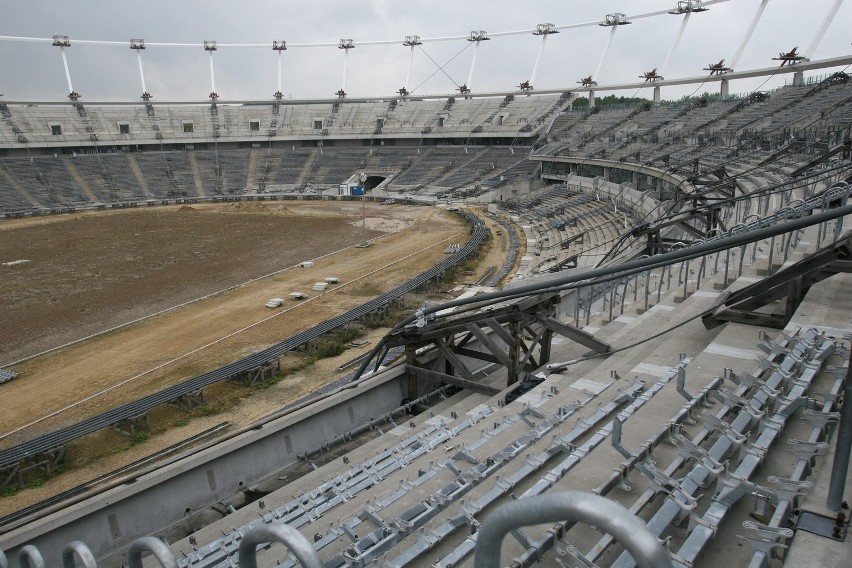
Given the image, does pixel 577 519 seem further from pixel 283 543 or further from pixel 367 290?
pixel 367 290

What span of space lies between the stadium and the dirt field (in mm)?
142

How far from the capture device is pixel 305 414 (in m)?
10.3

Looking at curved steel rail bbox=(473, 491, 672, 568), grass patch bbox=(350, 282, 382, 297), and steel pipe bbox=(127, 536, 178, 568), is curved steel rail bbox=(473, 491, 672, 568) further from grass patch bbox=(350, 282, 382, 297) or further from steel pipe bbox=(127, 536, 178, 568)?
grass patch bbox=(350, 282, 382, 297)

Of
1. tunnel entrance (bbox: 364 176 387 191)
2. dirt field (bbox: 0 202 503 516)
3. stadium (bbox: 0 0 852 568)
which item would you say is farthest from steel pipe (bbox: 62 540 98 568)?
tunnel entrance (bbox: 364 176 387 191)

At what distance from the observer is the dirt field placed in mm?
14609

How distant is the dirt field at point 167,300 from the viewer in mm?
14609

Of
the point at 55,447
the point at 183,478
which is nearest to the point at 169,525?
the point at 183,478

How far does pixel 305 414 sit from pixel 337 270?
19229 mm

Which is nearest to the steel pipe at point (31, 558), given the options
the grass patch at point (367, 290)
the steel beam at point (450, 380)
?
the steel beam at point (450, 380)

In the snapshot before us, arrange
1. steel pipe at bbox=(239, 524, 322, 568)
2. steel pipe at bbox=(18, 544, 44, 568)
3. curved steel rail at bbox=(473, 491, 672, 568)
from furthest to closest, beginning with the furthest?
steel pipe at bbox=(18, 544, 44, 568) < steel pipe at bbox=(239, 524, 322, 568) < curved steel rail at bbox=(473, 491, 672, 568)

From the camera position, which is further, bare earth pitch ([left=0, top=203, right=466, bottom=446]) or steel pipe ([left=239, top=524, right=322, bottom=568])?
bare earth pitch ([left=0, top=203, right=466, bottom=446])

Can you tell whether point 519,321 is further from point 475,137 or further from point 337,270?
point 475,137

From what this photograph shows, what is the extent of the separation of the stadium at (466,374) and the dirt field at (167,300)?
142mm

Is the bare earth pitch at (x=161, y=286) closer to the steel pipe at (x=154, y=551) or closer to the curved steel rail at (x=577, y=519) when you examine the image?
the steel pipe at (x=154, y=551)
